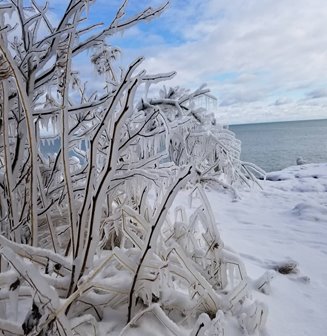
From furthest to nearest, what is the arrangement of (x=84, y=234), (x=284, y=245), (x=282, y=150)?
1. (x=282, y=150)
2. (x=284, y=245)
3. (x=84, y=234)

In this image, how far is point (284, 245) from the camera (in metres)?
2.70

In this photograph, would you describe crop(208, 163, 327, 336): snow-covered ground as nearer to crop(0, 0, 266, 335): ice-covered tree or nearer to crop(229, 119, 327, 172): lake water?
crop(0, 0, 266, 335): ice-covered tree

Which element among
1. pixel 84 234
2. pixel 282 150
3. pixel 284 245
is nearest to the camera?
pixel 84 234

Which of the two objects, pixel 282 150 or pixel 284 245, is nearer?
pixel 284 245

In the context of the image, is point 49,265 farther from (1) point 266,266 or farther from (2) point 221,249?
(1) point 266,266

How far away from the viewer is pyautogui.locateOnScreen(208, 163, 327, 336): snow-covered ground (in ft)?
4.37

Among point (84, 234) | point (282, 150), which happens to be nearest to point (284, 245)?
point (84, 234)

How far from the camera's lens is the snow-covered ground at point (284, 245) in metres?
1.33

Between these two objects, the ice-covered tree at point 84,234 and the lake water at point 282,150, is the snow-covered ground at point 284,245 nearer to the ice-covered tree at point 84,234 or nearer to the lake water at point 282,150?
the ice-covered tree at point 84,234

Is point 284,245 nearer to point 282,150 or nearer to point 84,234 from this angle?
point 84,234

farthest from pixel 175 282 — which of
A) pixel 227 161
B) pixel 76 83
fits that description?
pixel 227 161

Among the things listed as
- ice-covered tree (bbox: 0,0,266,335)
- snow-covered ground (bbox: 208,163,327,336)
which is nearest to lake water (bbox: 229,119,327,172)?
snow-covered ground (bbox: 208,163,327,336)

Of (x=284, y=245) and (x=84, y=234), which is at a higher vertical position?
(x=84, y=234)

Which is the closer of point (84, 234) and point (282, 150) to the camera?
point (84, 234)
